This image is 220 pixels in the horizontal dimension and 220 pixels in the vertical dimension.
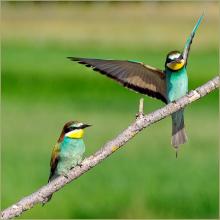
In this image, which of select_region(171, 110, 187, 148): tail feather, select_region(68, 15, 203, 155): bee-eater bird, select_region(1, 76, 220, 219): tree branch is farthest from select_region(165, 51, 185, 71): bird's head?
select_region(1, 76, 220, 219): tree branch

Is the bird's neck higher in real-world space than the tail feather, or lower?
higher

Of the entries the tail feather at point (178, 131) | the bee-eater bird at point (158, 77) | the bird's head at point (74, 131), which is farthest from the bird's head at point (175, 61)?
the bird's head at point (74, 131)

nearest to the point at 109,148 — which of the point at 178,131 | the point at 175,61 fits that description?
the point at 178,131

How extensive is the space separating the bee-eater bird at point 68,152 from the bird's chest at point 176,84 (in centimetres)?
27

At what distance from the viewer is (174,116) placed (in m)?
2.38

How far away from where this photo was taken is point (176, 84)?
2561mm

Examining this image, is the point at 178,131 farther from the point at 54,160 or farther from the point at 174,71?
the point at 54,160

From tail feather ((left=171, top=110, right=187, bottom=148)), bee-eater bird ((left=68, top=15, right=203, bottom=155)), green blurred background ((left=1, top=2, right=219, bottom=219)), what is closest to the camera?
tail feather ((left=171, top=110, right=187, bottom=148))

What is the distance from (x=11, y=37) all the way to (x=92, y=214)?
57.4 feet

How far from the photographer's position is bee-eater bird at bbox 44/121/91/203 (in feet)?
8.25

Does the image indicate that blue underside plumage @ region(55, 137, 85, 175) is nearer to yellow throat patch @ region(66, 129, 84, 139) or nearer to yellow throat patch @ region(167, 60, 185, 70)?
yellow throat patch @ region(66, 129, 84, 139)

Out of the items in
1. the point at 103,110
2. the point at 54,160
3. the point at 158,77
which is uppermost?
the point at 158,77

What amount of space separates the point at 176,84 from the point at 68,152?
0.38 metres

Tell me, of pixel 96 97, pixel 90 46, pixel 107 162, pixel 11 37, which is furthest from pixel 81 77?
pixel 107 162
